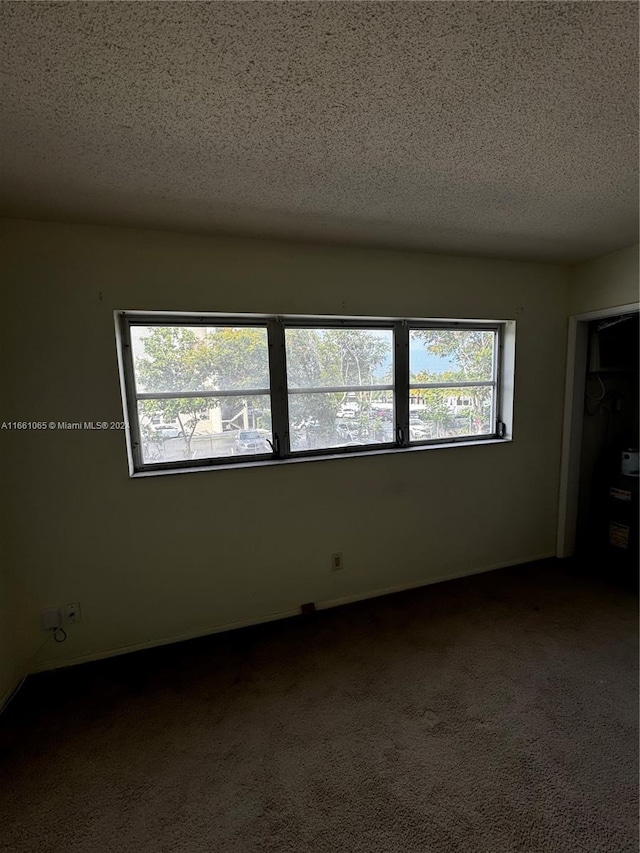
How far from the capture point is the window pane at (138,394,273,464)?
6.96 ft

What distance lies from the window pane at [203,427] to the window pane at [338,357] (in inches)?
13.0

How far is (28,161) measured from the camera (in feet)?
4.27

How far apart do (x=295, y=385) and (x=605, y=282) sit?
7.91ft

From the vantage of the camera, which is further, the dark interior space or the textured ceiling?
the dark interior space

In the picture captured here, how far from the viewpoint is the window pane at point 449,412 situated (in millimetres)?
2643

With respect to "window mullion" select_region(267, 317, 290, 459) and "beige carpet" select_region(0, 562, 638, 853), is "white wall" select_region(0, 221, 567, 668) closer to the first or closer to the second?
"window mullion" select_region(267, 317, 290, 459)

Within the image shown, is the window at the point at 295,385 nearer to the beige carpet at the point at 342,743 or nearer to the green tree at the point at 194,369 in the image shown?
the green tree at the point at 194,369

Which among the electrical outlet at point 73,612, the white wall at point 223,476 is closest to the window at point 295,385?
the white wall at point 223,476

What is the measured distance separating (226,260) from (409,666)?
253 cm

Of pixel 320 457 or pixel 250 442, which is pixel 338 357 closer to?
pixel 320 457

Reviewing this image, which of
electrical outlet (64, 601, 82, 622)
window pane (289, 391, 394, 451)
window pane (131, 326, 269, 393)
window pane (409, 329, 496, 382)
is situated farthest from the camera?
window pane (409, 329, 496, 382)

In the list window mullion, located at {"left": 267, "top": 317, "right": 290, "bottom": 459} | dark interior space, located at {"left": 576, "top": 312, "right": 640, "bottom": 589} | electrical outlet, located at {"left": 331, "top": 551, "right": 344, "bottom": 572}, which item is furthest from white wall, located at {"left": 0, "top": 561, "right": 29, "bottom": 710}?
dark interior space, located at {"left": 576, "top": 312, "right": 640, "bottom": 589}

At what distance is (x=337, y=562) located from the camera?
2.45 m

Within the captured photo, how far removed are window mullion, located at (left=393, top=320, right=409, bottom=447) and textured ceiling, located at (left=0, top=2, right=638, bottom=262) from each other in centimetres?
79
